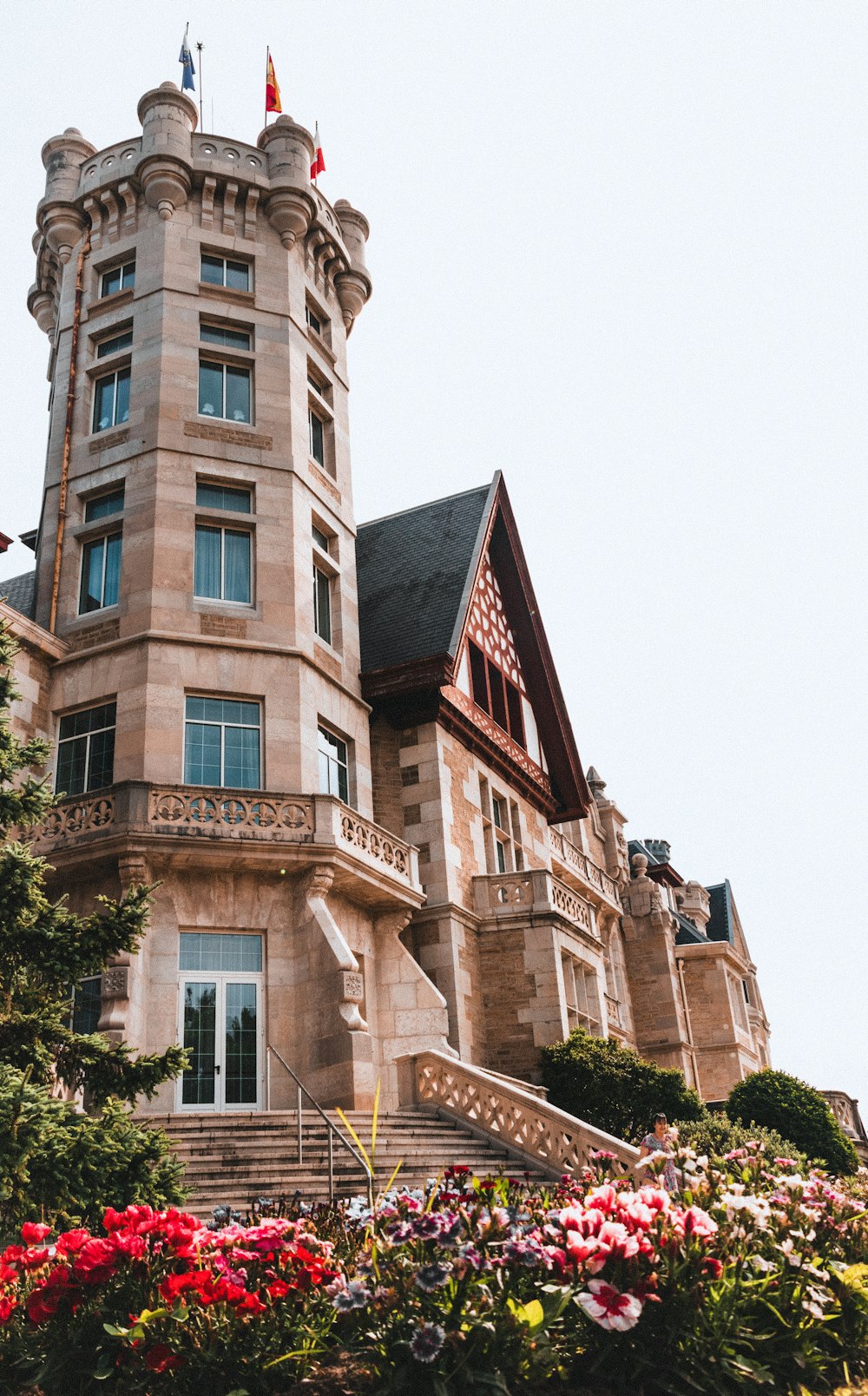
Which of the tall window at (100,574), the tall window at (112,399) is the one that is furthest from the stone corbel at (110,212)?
the tall window at (100,574)

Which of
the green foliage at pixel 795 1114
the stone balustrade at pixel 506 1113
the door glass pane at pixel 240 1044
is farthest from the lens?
the green foliage at pixel 795 1114

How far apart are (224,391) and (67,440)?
3.43 metres

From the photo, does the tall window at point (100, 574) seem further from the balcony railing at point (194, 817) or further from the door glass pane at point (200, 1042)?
the door glass pane at point (200, 1042)

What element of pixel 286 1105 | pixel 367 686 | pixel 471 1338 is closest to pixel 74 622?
pixel 367 686

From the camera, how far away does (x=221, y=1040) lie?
18.8m

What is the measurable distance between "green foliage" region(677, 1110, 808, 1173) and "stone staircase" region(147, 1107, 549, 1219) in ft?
11.8

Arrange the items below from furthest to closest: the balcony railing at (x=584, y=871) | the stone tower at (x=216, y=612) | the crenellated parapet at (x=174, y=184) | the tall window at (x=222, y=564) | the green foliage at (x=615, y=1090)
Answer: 1. the balcony railing at (x=584, y=871)
2. the crenellated parapet at (x=174, y=184)
3. the tall window at (x=222, y=564)
4. the green foliage at (x=615, y=1090)
5. the stone tower at (x=216, y=612)

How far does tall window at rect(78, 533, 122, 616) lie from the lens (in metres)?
22.6

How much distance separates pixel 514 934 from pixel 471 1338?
1851 cm

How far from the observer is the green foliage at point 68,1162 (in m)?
8.08

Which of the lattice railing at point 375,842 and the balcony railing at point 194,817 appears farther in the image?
the lattice railing at point 375,842

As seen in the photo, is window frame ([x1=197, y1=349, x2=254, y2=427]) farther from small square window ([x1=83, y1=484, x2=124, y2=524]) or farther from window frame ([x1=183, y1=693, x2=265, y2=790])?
window frame ([x1=183, y1=693, x2=265, y2=790])

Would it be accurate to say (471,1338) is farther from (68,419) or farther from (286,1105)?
(68,419)

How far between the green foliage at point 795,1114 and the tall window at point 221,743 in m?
12.9
